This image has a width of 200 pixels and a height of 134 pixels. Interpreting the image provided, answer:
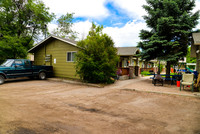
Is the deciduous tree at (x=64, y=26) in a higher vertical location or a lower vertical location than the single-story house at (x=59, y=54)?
higher

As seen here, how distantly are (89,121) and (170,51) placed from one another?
1236cm

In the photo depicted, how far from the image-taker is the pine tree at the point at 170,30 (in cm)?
1235

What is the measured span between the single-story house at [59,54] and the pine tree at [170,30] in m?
7.53

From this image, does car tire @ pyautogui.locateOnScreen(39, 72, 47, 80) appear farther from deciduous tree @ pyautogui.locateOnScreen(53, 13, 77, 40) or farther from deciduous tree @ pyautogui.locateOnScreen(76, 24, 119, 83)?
deciduous tree @ pyautogui.locateOnScreen(53, 13, 77, 40)

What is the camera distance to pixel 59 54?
1413 cm

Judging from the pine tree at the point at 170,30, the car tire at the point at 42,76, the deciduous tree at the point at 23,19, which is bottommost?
the car tire at the point at 42,76

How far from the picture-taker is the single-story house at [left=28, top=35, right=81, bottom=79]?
43.1 ft

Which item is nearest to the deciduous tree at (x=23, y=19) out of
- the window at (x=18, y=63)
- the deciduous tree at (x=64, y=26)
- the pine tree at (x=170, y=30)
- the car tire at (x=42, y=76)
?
the car tire at (x=42, y=76)

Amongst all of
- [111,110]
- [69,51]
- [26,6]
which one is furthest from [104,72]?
[26,6]

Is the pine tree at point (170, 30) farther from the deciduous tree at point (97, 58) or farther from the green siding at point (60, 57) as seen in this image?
the green siding at point (60, 57)

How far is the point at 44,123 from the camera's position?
3.57 metres

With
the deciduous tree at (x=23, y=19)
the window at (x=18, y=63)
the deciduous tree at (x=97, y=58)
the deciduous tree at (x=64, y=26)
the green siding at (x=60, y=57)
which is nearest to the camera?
the deciduous tree at (x=97, y=58)

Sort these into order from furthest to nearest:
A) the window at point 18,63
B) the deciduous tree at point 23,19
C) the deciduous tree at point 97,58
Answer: the deciduous tree at point 23,19 → the window at point 18,63 → the deciduous tree at point 97,58

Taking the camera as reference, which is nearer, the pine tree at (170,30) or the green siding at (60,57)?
the pine tree at (170,30)
